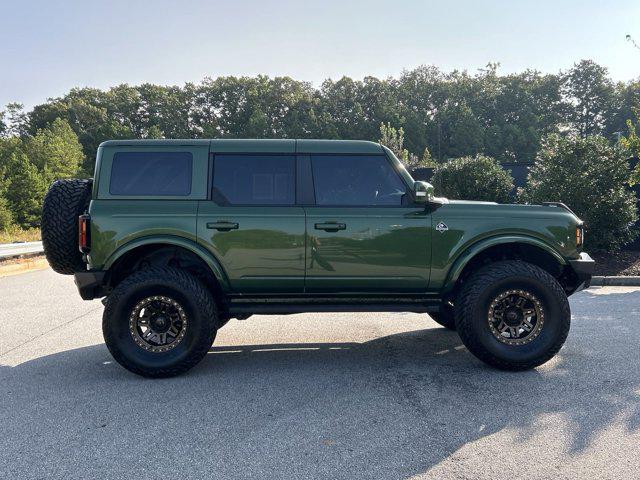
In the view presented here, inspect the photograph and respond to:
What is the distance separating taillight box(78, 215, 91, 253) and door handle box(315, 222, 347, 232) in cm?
203

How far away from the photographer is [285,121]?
228ft

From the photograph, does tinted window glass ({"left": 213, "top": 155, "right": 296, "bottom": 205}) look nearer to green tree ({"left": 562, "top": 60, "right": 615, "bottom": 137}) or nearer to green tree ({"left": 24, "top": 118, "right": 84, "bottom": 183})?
green tree ({"left": 24, "top": 118, "right": 84, "bottom": 183})

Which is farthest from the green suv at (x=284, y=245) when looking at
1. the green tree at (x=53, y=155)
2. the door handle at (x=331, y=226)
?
the green tree at (x=53, y=155)

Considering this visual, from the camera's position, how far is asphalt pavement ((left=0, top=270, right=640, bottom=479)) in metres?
2.67

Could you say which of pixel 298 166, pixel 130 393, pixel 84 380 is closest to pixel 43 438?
pixel 130 393

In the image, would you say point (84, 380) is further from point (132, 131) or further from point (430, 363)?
point (132, 131)

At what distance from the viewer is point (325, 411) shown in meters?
3.41

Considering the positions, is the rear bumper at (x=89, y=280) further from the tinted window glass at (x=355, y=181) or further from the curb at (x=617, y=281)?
the curb at (x=617, y=281)

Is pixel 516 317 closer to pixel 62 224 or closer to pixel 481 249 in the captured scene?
pixel 481 249

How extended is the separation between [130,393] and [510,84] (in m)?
75.5

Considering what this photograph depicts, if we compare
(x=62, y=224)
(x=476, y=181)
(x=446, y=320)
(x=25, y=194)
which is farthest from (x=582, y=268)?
(x=25, y=194)

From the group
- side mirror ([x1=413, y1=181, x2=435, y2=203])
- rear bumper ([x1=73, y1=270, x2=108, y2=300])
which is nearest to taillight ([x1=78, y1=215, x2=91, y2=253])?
rear bumper ([x1=73, y1=270, x2=108, y2=300])

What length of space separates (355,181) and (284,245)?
0.91 metres

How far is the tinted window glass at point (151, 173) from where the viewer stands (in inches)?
171
